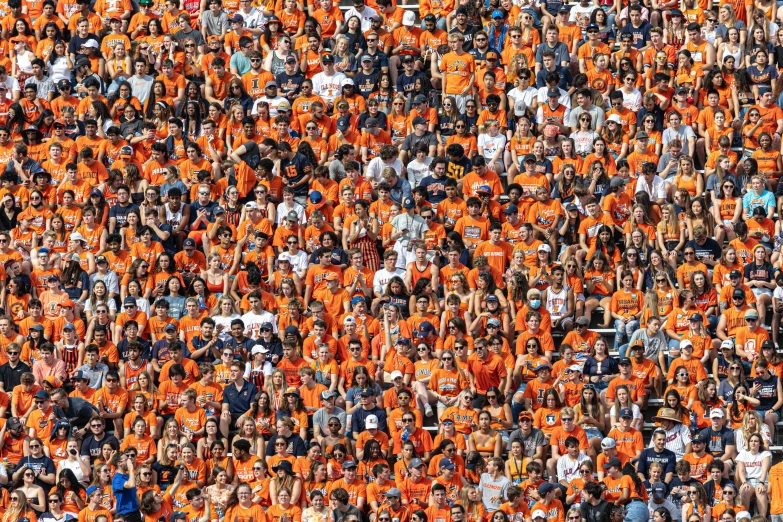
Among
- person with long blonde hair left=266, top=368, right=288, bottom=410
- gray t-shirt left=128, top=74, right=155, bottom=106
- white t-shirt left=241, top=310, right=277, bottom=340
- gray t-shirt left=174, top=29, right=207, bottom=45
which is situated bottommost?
person with long blonde hair left=266, top=368, right=288, bottom=410

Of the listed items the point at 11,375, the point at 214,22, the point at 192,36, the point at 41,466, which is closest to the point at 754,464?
the point at 41,466

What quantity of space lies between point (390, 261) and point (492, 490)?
13.0ft

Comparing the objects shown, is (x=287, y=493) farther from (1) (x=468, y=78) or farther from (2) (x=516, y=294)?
(1) (x=468, y=78)

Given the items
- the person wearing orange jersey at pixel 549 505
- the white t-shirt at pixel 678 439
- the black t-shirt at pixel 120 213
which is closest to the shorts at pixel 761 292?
the white t-shirt at pixel 678 439

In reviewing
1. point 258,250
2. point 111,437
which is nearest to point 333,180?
point 258,250

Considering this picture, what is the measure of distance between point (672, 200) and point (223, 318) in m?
6.50

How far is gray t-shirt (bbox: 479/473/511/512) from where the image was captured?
22.4 meters

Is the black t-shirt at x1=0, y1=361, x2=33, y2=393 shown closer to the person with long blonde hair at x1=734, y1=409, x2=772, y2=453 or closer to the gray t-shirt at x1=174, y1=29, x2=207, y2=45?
the gray t-shirt at x1=174, y1=29, x2=207, y2=45

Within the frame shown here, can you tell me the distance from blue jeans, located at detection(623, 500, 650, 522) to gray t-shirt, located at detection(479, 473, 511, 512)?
4.92 feet

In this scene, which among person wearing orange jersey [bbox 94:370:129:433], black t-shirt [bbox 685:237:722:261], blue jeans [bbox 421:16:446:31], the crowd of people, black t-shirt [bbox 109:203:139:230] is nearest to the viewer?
the crowd of people

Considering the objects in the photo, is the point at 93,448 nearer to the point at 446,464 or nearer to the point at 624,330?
the point at 446,464

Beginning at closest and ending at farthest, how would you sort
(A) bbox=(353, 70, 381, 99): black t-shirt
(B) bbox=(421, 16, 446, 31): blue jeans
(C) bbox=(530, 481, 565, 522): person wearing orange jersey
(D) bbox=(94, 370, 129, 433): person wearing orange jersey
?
1. (C) bbox=(530, 481, 565, 522): person wearing orange jersey
2. (D) bbox=(94, 370, 129, 433): person wearing orange jersey
3. (A) bbox=(353, 70, 381, 99): black t-shirt
4. (B) bbox=(421, 16, 446, 31): blue jeans

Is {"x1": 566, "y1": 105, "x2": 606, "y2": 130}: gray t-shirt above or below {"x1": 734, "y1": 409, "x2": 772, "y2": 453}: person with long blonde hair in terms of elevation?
above

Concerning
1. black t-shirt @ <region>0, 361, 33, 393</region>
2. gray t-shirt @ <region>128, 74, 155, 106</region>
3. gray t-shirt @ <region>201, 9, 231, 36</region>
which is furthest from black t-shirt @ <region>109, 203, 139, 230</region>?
gray t-shirt @ <region>201, 9, 231, 36</region>
